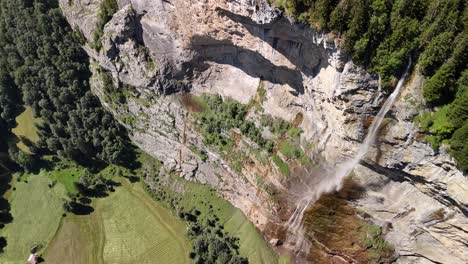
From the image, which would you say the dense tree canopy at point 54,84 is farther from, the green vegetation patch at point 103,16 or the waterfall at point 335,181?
the waterfall at point 335,181

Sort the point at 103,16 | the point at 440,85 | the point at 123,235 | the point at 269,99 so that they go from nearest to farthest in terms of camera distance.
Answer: the point at 440,85, the point at 269,99, the point at 123,235, the point at 103,16

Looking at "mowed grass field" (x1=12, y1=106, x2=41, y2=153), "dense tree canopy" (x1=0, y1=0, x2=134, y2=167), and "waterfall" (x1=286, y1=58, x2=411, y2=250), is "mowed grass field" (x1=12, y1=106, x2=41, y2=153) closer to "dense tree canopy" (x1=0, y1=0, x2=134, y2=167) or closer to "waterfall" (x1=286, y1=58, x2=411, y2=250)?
"dense tree canopy" (x1=0, y1=0, x2=134, y2=167)

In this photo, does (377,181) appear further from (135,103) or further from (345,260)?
(135,103)

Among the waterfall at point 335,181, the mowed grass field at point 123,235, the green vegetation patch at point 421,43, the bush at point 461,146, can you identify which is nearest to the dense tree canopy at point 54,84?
the mowed grass field at point 123,235

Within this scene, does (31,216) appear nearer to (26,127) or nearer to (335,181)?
(26,127)

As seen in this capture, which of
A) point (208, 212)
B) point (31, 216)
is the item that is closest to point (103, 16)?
point (31, 216)

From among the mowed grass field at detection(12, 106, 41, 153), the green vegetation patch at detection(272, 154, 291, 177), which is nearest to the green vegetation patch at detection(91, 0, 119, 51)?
the mowed grass field at detection(12, 106, 41, 153)
